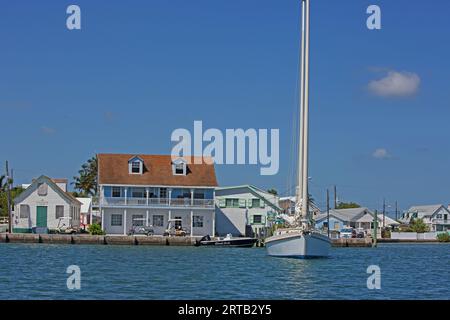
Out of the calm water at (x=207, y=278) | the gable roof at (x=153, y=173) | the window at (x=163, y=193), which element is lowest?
the calm water at (x=207, y=278)

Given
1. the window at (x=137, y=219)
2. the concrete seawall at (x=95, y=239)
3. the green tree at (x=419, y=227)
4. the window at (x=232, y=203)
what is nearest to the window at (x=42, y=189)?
the concrete seawall at (x=95, y=239)

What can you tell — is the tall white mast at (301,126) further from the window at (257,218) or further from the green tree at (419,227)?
the green tree at (419,227)

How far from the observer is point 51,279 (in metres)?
31.7

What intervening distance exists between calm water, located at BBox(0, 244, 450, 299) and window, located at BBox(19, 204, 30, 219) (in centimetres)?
2356

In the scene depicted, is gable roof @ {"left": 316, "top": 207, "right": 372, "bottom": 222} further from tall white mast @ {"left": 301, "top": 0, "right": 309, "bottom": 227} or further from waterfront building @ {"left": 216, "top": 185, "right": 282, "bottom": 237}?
tall white mast @ {"left": 301, "top": 0, "right": 309, "bottom": 227}

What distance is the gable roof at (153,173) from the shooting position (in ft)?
236

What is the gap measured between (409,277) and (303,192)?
42.0 feet

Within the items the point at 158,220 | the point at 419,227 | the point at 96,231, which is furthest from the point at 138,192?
the point at 419,227

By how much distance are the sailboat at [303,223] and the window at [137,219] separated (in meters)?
23.8

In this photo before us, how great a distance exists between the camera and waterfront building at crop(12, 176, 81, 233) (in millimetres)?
71981

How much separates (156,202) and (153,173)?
3132 millimetres

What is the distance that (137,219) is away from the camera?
234ft
